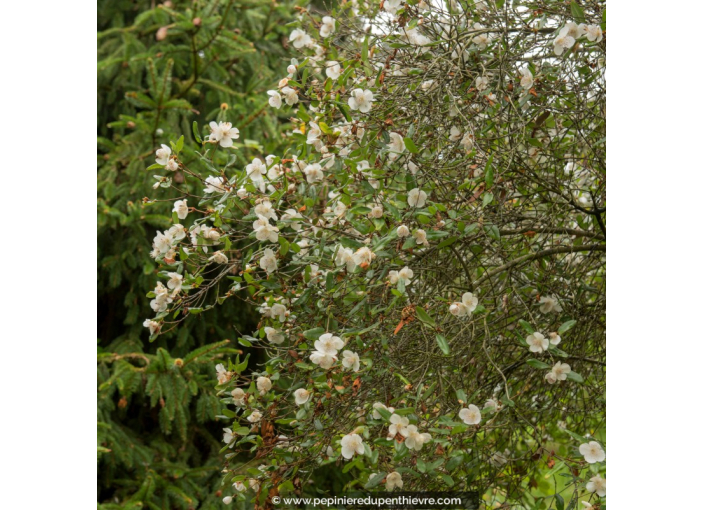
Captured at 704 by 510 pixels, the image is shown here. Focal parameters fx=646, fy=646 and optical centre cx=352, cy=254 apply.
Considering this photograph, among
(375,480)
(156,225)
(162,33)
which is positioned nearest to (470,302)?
(375,480)

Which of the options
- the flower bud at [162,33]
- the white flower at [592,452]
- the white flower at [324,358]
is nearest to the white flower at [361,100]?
the white flower at [324,358]

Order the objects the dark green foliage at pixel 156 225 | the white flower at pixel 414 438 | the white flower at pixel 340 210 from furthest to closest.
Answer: the dark green foliage at pixel 156 225
the white flower at pixel 340 210
the white flower at pixel 414 438

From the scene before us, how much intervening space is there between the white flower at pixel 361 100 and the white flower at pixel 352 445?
58 cm

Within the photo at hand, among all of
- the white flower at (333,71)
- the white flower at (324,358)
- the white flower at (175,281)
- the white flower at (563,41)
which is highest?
the white flower at (563,41)

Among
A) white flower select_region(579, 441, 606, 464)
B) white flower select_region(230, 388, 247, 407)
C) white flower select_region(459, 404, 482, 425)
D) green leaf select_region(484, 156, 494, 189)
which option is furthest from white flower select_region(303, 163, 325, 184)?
white flower select_region(579, 441, 606, 464)

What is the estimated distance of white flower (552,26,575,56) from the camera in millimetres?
1171

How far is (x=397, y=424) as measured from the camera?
40.4 inches

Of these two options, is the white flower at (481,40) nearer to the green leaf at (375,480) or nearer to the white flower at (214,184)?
the white flower at (214,184)

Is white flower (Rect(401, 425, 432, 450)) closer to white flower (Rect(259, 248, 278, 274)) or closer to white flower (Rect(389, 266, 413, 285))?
white flower (Rect(389, 266, 413, 285))

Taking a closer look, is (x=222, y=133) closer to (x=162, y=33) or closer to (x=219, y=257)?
(x=219, y=257)

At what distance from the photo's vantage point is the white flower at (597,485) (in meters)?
1.05

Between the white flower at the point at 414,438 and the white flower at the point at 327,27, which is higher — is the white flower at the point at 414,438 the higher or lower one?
the lower one

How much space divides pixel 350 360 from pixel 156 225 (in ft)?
4.76

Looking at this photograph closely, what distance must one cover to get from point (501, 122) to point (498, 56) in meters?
0.13
